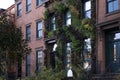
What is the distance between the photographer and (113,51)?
2708cm

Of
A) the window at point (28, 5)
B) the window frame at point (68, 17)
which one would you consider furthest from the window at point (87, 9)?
the window at point (28, 5)

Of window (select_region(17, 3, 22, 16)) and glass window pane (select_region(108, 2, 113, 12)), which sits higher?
window (select_region(17, 3, 22, 16))

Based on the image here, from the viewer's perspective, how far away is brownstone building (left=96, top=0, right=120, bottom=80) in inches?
1040

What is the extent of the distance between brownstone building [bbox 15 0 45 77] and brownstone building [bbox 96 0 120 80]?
11.0 m

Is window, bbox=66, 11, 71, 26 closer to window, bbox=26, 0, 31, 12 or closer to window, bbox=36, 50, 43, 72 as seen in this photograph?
window, bbox=36, 50, 43, 72

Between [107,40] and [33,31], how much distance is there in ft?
47.9

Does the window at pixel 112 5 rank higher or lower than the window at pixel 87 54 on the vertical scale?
higher

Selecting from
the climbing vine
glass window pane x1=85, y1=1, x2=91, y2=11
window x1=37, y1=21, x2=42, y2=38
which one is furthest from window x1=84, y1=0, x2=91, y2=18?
window x1=37, y1=21, x2=42, y2=38

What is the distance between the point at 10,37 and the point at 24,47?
250 centimetres

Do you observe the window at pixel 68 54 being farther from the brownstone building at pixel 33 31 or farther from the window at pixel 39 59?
the window at pixel 39 59

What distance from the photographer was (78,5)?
102 feet

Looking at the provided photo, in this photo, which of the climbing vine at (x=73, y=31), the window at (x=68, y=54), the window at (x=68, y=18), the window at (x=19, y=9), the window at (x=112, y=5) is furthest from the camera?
the window at (x=19, y=9)

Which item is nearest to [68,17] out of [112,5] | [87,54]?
[87,54]

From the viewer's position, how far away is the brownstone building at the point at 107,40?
26422 mm
